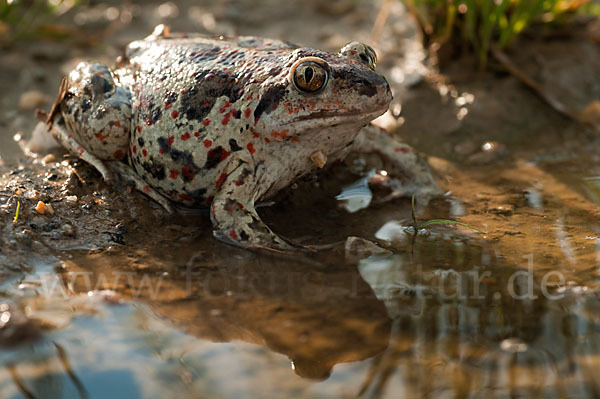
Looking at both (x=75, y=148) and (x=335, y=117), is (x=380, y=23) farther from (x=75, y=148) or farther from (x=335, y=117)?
(x=75, y=148)

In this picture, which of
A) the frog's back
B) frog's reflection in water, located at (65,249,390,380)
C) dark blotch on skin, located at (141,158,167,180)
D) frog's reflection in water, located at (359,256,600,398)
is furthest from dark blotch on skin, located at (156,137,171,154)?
frog's reflection in water, located at (359,256,600,398)

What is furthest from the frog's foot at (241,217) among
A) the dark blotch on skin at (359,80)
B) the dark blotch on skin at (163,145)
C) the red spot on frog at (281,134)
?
the dark blotch on skin at (359,80)

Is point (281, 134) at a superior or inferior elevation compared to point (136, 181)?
superior

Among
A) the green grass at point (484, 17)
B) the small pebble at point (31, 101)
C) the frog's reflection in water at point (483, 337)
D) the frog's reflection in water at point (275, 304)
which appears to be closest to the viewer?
the frog's reflection in water at point (483, 337)

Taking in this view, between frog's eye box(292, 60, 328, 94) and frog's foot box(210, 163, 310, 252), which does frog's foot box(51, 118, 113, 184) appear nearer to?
frog's foot box(210, 163, 310, 252)

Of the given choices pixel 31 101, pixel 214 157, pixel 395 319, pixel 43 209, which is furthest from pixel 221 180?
pixel 31 101

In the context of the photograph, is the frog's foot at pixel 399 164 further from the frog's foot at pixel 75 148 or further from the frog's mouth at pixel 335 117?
the frog's foot at pixel 75 148

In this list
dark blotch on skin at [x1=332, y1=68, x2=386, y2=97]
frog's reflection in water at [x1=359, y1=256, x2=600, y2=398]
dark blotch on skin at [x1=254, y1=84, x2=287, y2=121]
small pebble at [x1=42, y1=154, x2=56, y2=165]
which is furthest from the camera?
small pebble at [x1=42, y1=154, x2=56, y2=165]
